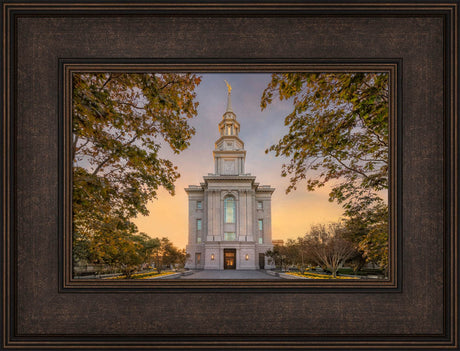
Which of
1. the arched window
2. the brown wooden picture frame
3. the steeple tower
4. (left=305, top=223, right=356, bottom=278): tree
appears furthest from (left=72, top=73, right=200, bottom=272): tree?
(left=305, top=223, right=356, bottom=278): tree

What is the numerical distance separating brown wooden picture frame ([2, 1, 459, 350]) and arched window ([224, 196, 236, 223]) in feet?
2.55

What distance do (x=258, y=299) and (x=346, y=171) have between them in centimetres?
162

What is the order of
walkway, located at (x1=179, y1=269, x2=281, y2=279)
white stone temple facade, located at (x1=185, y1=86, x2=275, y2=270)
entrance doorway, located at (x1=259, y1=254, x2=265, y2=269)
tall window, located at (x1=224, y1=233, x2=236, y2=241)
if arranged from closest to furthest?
1. walkway, located at (x1=179, y1=269, x2=281, y2=279)
2. entrance doorway, located at (x1=259, y1=254, x2=265, y2=269)
3. white stone temple facade, located at (x1=185, y1=86, x2=275, y2=270)
4. tall window, located at (x1=224, y1=233, x2=236, y2=241)

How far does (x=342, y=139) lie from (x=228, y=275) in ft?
6.25

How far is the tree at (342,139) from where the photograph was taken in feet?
8.21

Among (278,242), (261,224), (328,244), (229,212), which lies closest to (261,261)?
(278,242)

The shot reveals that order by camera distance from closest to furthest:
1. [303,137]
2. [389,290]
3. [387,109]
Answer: [389,290] < [387,109] < [303,137]

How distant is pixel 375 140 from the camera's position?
8.39ft

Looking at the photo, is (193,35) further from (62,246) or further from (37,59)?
(62,246)

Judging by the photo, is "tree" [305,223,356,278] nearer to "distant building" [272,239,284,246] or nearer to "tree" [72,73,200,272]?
"distant building" [272,239,284,246]

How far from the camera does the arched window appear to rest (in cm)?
283

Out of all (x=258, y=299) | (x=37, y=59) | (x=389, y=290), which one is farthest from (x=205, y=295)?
(x=37, y=59)

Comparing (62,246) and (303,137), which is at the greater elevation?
(303,137)

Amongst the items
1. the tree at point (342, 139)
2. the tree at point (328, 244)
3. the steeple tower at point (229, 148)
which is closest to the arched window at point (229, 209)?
the steeple tower at point (229, 148)
